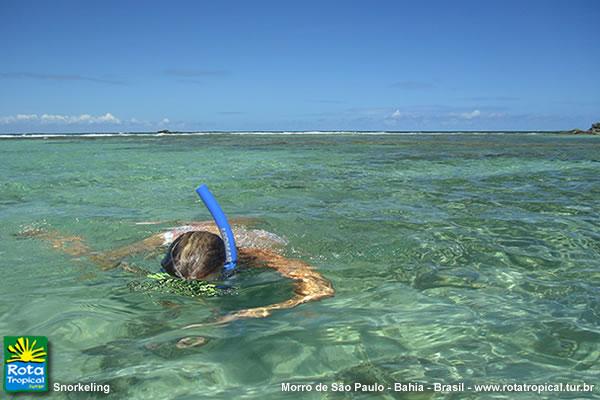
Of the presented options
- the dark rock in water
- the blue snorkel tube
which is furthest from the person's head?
the dark rock in water

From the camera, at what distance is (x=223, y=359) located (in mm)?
2896

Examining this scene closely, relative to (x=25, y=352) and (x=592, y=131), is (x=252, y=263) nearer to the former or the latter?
(x=25, y=352)

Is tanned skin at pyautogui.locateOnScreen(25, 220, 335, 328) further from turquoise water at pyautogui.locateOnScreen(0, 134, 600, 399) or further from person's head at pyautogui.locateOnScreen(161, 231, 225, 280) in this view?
person's head at pyautogui.locateOnScreen(161, 231, 225, 280)

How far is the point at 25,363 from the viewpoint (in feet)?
9.20

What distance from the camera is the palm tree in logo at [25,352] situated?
2.85 m

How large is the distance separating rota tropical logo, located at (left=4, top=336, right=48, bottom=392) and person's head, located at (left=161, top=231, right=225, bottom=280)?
1254mm

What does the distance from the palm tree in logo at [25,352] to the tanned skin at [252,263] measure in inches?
38.1

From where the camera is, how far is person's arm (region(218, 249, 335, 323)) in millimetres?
3633

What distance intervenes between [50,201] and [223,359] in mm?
7860

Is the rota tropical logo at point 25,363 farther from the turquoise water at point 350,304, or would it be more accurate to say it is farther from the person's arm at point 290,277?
the person's arm at point 290,277

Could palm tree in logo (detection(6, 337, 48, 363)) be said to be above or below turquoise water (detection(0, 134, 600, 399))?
below

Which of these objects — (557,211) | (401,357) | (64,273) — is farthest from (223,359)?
(557,211)

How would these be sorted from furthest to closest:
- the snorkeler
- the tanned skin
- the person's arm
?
the snorkeler < the tanned skin < the person's arm

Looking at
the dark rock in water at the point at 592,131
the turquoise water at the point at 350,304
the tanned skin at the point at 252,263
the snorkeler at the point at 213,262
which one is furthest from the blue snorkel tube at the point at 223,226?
Result: the dark rock in water at the point at 592,131
